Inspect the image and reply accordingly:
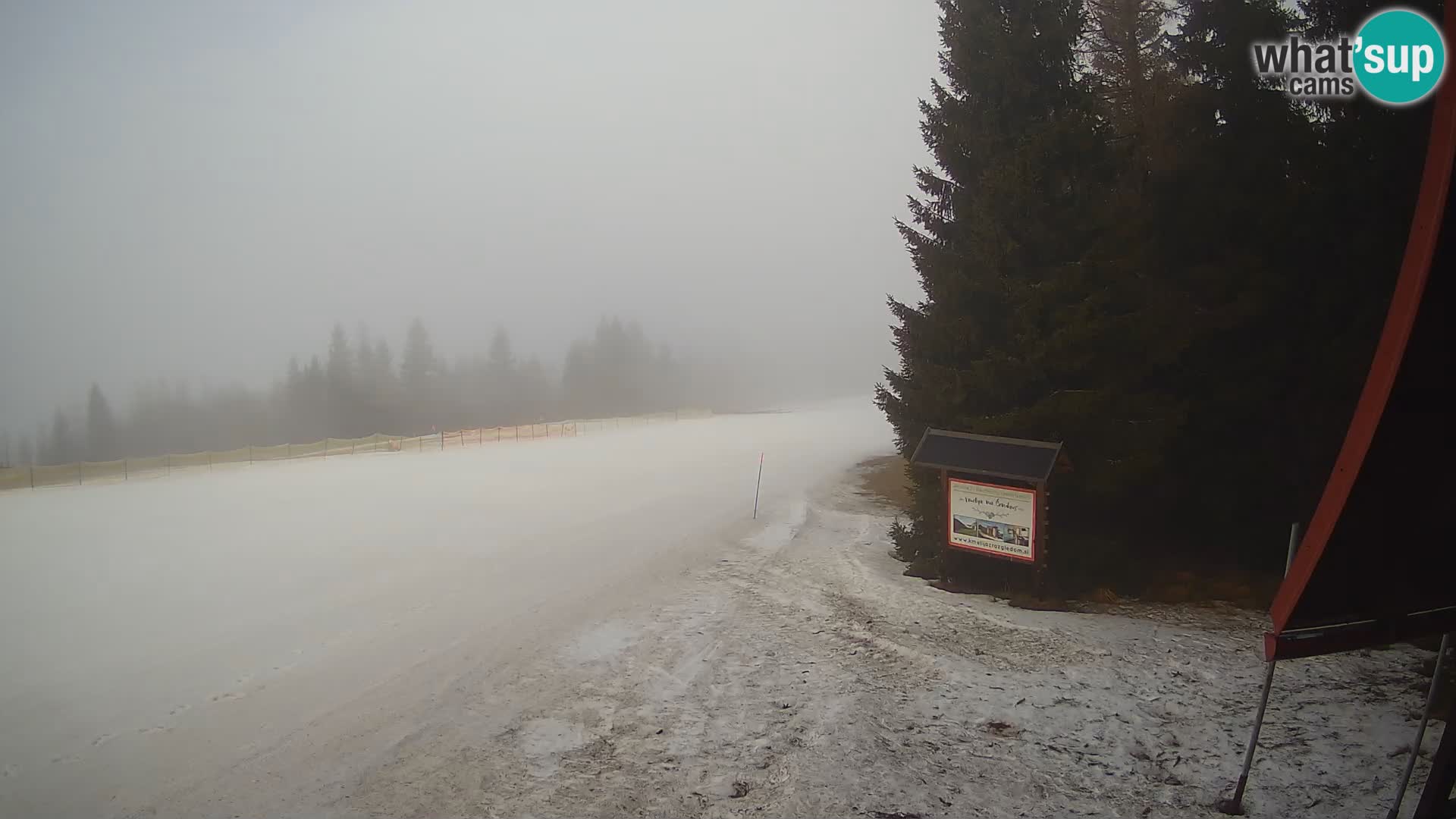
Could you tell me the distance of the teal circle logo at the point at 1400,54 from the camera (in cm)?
743

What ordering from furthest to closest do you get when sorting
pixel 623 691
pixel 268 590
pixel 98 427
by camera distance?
pixel 98 427 → pixel 268 590 → pixel 623 691

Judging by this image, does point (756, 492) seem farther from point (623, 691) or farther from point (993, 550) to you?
point (623, 691)

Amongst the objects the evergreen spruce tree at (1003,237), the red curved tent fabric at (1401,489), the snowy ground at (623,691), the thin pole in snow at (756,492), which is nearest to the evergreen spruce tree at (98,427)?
the snowy ground at (623,691)

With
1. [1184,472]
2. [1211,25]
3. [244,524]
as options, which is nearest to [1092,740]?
[1184,472]

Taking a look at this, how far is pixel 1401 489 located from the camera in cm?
327

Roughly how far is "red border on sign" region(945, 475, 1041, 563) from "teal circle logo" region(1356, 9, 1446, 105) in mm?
6200

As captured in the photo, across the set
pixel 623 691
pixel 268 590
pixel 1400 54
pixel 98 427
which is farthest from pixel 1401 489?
pixel 98 427

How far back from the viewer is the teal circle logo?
24.4ft

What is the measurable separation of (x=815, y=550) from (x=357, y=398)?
2881 inches

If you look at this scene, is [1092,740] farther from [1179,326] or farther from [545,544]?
[545,544]

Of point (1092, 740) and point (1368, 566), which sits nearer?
point (1368, 566)

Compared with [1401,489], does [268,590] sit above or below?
below

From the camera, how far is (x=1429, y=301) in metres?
3.04

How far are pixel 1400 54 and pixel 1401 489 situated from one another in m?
7.49
